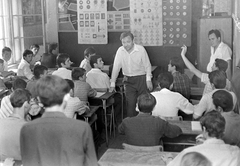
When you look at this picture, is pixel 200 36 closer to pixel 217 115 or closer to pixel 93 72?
pixel 93 72

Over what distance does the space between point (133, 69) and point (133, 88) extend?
275 mm

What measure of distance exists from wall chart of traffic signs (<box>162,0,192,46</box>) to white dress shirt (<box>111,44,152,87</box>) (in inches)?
80.5

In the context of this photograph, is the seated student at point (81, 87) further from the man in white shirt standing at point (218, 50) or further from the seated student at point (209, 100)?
the man in white shirt standing at point (218, 50)

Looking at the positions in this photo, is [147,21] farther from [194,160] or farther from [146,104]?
[194,160]

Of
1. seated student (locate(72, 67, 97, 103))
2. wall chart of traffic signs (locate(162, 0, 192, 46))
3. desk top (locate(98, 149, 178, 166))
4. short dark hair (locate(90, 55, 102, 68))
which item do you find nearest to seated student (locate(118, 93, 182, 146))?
desk top (locate(98, 149, 178, 166))

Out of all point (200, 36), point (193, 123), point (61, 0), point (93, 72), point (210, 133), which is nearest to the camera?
point (210, 133)

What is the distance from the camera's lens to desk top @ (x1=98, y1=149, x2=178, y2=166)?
299 cm

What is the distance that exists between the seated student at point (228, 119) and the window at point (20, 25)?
512 centimetres

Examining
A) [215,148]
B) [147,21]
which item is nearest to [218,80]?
[215,148]

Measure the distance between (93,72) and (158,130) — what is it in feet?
9.22

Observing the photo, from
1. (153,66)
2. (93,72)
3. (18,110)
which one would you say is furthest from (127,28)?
(18,110)

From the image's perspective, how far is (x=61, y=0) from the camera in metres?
8.33

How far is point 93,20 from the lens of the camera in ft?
Result: 27.0

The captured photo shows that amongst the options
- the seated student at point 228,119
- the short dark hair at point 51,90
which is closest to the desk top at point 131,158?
the seated student at point 228,119
